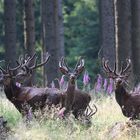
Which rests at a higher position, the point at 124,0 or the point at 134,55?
the point at 124,0

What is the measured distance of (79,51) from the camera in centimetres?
3922

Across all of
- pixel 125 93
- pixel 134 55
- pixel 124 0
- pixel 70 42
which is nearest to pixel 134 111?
pixel 125 93

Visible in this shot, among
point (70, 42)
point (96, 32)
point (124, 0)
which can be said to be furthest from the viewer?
point (70, 42)

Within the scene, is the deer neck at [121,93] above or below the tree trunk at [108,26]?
below

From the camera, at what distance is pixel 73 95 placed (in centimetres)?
1191

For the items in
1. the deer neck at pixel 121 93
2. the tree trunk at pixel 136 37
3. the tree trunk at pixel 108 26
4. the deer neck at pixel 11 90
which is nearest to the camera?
the deer neck at pixel 121 93

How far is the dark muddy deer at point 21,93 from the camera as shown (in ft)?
40.5

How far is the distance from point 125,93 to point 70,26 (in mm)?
32619

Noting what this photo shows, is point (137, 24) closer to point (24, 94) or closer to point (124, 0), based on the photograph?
point (124, 0)

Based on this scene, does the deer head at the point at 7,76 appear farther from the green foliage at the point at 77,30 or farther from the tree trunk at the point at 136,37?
the green foliage at the point at 77,30

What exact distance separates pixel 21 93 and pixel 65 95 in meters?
1.05

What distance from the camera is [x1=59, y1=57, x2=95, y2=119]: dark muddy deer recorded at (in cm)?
1173

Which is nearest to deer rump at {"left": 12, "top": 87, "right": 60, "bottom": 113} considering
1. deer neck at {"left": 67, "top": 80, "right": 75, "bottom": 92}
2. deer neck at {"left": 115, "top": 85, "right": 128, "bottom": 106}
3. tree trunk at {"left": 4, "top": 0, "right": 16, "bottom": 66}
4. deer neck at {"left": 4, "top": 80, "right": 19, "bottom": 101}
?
deer neck at {"left": 4, "top": 80, "right": 19, "bottom": 101}

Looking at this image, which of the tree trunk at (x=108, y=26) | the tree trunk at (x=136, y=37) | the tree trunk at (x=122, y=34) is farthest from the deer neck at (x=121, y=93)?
the tree trunk at (x=136, y=37)
